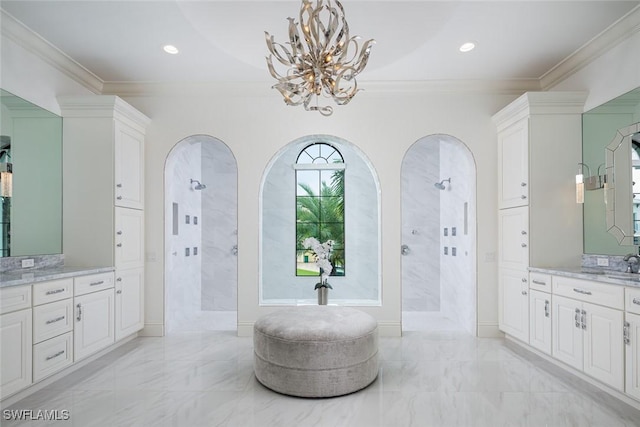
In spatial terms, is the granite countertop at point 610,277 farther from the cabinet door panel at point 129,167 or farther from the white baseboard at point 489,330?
the cabinet door panel at point 129,167

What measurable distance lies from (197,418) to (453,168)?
4306mm

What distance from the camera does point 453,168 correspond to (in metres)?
5.18

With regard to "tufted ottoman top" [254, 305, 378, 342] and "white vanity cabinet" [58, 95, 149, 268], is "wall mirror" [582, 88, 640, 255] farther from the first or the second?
"white vanity cabinet" [58, 95, 149, 268]

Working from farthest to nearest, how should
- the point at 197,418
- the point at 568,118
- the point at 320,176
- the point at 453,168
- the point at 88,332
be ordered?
the point at 320,176
the point at 453,168
the point at 568,118
the point at 88,332
the point at 197,418

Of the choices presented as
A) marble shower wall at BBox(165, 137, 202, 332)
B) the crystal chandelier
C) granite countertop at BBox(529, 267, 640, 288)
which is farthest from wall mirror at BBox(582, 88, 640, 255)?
marble shower wall at BBox(165, 137, 202, 332)

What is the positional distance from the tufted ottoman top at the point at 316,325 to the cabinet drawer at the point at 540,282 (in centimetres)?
157

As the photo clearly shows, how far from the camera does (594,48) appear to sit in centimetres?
338

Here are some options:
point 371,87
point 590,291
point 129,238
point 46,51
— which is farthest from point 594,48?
point 46,51

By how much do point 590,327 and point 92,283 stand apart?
3.98 m

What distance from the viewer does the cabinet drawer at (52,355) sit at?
2.61 meters

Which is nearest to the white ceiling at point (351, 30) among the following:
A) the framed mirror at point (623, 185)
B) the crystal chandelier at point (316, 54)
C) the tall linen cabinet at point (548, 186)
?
the tall linen cabinet at point (548, 186)

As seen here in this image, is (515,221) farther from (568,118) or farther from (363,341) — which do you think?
(363,341)

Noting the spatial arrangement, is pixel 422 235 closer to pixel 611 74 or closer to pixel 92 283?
pixel 611 74

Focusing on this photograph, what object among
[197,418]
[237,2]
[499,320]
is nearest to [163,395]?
[197,418]
